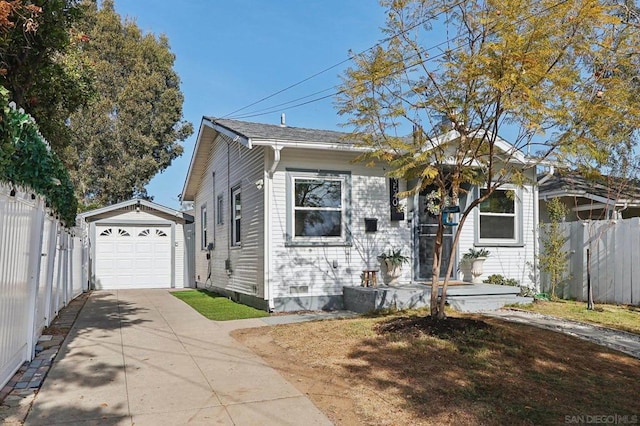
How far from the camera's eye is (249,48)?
15.7 metres

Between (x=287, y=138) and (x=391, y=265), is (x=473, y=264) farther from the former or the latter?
(x=287, y=138)

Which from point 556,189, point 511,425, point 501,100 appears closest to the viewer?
point 511,425

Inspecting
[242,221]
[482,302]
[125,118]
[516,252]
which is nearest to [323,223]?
[242,221]

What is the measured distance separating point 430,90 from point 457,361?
12.3 ft

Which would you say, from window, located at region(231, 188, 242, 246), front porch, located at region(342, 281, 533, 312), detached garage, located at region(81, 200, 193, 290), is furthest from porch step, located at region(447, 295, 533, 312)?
detached garage, located at region(81, 200, 193, 290)

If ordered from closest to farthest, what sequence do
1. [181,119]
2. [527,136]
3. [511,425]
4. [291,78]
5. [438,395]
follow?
[511,425] → [438,395] → [527,136] → [291,78] → [181,119]

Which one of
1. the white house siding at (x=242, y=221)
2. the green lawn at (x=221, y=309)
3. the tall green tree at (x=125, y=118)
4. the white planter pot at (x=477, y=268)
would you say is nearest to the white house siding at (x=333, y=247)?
the white house siding at (x=242, y=221)

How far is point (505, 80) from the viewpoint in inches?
223

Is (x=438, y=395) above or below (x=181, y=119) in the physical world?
below

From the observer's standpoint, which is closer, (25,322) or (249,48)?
(25,322)

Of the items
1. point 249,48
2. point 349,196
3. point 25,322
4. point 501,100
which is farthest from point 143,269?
point 501,100

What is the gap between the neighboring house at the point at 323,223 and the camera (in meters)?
9.83

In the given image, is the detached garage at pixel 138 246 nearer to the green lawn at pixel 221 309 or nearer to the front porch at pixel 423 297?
the green lawn at pixel 221 309

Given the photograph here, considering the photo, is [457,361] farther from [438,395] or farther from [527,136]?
[527,136]
